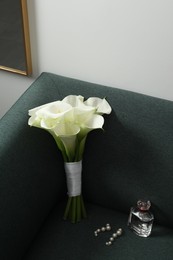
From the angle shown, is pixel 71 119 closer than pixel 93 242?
Yes

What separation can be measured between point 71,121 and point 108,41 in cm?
33

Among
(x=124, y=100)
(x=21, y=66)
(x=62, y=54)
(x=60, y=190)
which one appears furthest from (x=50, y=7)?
(x=60, y=190)

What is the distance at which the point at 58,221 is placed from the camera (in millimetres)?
1455

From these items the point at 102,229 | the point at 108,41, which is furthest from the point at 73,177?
the point at 108,41

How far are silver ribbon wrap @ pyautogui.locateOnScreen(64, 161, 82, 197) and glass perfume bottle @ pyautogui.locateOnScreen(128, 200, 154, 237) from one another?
0.23m

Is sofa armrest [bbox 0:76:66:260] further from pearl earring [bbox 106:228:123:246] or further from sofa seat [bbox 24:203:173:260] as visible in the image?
pearl earring [bbox 106:228:123:246]

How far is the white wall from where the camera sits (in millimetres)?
1241

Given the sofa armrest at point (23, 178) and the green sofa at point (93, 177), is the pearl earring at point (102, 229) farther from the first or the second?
the sofa armrest at point (23, 178)

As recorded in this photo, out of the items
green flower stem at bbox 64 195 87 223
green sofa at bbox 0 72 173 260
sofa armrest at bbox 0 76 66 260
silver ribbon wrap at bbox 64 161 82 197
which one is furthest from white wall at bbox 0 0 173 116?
green flower stem at bbox 64 195 87 223

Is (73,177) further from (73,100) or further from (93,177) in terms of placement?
(73,100)

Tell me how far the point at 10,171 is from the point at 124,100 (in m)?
0.47

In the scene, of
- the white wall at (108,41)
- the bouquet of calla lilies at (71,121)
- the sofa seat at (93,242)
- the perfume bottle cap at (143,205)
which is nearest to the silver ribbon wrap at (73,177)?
the bouquet of calla lilies at (71,121)

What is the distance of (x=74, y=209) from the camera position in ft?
4.70

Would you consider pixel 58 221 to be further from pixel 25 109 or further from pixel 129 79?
pixel 129 79
